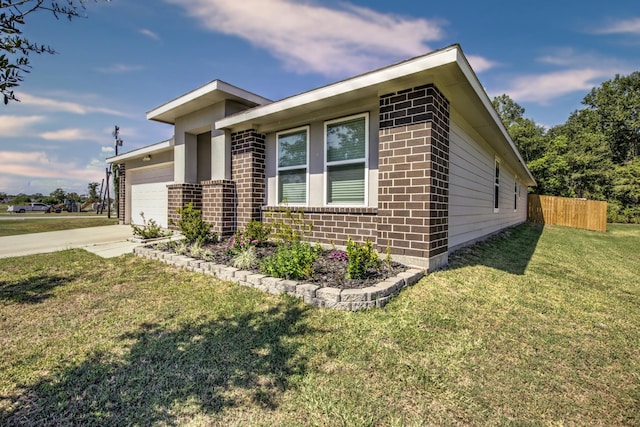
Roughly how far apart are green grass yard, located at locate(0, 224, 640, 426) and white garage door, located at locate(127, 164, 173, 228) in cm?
624

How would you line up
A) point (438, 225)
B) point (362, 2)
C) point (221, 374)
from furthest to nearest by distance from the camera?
point (362, 2), point (438, 225), point (221, 374)

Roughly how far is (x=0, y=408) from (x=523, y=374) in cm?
366

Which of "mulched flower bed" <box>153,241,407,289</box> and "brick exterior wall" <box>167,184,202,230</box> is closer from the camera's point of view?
"mulched flower bed" <box>153,241,407,289</box>

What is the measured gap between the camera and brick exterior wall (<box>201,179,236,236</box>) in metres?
6.79

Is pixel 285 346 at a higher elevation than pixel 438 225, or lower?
lower

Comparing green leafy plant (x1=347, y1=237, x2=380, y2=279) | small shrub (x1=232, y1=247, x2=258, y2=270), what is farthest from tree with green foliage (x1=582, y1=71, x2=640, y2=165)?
small shrub (x1=232, y1=247, x2=258, y2=270)

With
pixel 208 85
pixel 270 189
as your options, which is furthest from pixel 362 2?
pixel 270 189

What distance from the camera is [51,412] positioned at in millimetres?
1755

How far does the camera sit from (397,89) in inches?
170

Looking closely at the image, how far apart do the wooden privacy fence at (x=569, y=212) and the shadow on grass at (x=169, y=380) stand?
20335mm

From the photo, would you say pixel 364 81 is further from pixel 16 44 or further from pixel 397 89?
pixel 16 44

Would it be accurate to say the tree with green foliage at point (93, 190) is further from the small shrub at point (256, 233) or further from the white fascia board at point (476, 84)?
the white fascia board at point (476, 84)

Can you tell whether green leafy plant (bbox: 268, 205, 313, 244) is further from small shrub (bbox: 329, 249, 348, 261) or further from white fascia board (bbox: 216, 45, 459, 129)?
white fascia board (bbox: 216, 45, 459, 129)

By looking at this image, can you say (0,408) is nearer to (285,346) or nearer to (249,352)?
(249,352)
